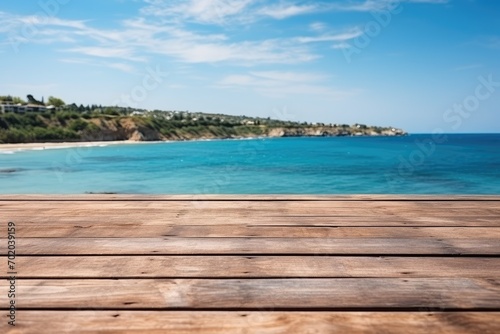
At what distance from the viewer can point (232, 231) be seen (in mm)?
1911

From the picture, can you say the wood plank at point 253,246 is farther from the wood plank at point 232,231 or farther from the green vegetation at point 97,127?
the green vegetation at point 97,127

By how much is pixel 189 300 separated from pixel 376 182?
1856 cm

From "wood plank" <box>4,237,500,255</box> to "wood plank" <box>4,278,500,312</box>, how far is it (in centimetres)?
29

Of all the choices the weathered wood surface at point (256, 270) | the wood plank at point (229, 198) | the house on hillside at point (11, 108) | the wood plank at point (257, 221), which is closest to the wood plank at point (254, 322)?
the weathered wood surface at point (256, 270)

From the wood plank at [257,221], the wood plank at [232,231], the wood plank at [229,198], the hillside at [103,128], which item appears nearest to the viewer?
the wood plank at [232,231]

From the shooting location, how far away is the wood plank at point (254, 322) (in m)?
0.99

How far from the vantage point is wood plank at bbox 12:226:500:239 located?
1838mm

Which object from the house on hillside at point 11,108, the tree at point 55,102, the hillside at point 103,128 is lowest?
the hillside at point 103,128

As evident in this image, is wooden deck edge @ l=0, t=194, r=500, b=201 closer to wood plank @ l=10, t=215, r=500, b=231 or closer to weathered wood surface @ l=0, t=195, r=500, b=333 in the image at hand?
weathered wood surface @ l=0, t=195, r=500, b=333

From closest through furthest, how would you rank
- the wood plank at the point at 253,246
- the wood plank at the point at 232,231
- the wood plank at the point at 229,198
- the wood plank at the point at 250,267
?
the wood plank at the point at 250,267 → the wood plank at the point at 253,246 → the wood plank at the point at 232,231 → the wood plank at the point at 229,198

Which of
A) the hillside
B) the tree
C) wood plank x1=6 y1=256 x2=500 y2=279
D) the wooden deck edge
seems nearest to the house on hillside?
the hillside

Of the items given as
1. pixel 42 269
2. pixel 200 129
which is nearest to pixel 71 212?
pixel 42 269

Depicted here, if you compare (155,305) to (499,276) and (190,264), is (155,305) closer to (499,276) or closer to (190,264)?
(190,264)

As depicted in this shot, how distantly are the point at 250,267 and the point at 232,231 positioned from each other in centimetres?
50
